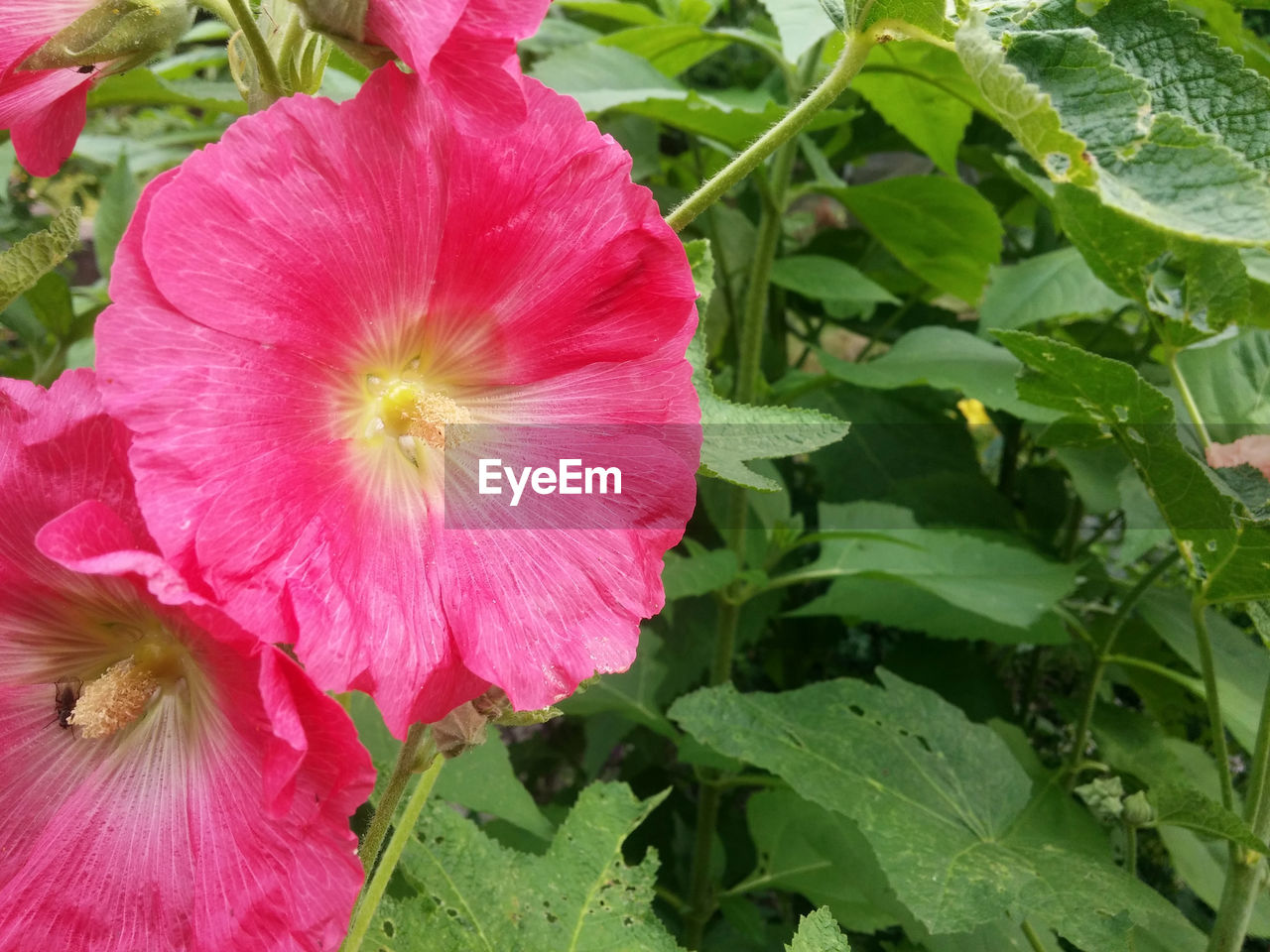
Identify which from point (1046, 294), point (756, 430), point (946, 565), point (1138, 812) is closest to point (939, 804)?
point (1138, 812)

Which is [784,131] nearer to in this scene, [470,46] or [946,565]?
[470,46]

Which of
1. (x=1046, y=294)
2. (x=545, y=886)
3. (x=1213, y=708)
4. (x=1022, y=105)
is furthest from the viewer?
(x=1046, y=294)

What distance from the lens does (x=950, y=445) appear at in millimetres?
1305

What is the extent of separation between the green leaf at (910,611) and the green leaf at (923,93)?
1.40ft

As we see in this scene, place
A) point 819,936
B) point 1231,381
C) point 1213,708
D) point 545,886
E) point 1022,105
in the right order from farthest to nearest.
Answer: point 1231,381, point 1213,708, point 545,886, point 819,936, point 1022,105

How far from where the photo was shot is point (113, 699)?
340mm

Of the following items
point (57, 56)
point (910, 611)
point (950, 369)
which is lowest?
point (910, 611)

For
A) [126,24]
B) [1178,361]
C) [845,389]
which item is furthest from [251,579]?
[845,389]

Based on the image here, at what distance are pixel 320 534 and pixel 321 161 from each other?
11cm

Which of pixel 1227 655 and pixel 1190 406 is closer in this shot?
pixel 1190 406

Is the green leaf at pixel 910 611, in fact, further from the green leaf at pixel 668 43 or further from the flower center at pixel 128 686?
the flower center at pixel 128 686

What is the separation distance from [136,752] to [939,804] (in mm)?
579

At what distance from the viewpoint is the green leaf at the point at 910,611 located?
973mm

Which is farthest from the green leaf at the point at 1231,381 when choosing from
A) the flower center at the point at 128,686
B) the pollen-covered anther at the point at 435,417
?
the flower center at the point at 128,686
